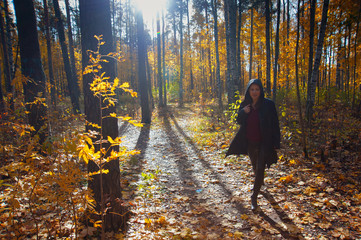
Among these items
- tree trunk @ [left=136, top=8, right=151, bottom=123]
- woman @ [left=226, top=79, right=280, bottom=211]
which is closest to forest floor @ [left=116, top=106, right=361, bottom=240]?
woman @ [left=226, top=79, right=280, bottom=211]

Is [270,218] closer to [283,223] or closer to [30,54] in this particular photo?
[283,223]

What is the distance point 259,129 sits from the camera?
10.7 ft

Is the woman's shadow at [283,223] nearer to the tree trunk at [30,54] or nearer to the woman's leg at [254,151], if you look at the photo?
the woman's leg at [254,151]

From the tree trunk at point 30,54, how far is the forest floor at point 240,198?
8.18 feet

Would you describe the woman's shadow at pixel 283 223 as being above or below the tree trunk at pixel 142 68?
below

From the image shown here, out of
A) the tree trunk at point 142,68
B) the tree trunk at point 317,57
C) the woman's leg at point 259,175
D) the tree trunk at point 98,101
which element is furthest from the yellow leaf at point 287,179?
the tree trunk at point 142,68

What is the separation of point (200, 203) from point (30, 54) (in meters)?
5.19

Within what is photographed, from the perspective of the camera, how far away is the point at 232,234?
2594 millimetres

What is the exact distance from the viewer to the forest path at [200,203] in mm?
2623

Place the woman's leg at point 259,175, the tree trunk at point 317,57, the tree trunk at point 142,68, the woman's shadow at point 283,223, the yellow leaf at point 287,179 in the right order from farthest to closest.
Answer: the tree trunk at point 142,68, the tree trunk at point 317,57, the yellow leaf at point 287,179, the woman's leg at point 259,175, the woman's shadow at point 283,223

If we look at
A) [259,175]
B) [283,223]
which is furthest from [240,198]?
[283,223]

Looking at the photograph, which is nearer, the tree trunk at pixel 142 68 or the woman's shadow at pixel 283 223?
the woman's shadow at pixel 283 223

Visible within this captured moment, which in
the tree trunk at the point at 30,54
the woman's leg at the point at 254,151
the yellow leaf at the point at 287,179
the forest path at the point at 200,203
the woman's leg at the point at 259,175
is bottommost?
the forest path at the point at 200,203

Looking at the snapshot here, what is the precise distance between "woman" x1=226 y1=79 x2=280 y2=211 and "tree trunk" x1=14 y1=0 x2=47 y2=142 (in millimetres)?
4588
